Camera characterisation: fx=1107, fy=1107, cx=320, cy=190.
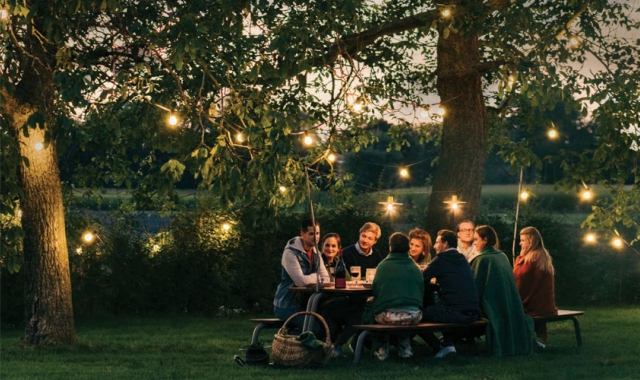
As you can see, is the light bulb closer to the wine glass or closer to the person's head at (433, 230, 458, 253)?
the wine glass

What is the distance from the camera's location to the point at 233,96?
11398 mm

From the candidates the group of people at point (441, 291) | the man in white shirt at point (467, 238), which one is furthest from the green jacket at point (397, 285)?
the man in white shirt at point (467, 238)

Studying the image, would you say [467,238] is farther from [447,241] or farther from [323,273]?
[323,273]

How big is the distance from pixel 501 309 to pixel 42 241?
17.2 feet

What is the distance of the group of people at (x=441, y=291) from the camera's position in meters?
10.7

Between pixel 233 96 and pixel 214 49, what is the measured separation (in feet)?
2.46

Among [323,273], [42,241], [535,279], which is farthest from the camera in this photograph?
[42,241]

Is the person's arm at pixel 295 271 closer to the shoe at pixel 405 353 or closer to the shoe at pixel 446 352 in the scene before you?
the shoe at pixel 405 353

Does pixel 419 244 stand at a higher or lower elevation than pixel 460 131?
lower

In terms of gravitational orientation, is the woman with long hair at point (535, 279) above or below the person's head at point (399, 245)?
below

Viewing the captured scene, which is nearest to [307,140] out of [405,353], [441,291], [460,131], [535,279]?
[441,291]

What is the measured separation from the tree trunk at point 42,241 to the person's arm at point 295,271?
291 cm

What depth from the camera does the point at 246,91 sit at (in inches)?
457

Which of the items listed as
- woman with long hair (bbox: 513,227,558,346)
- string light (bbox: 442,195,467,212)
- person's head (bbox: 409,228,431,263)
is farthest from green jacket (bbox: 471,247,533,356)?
string light (bbox: 442,195,467,212)
